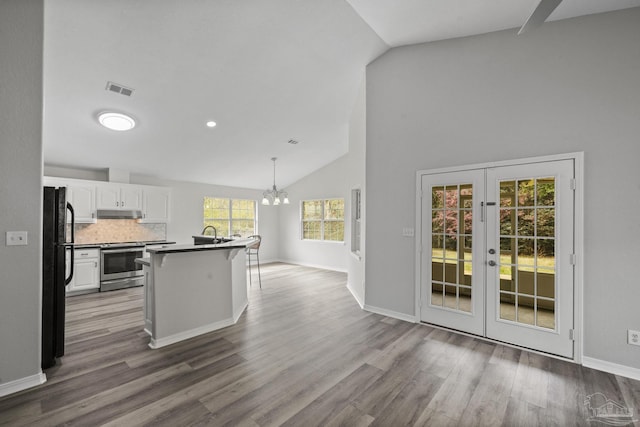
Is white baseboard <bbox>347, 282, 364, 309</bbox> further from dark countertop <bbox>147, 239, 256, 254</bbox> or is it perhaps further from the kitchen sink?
the kitchen sink

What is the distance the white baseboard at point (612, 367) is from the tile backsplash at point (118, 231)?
7222 mm

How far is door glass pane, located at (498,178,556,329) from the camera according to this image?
2912 mm

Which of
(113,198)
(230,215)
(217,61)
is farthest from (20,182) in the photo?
(230,215)

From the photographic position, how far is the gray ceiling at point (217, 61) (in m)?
2.87

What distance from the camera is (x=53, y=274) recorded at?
2652 millimetres

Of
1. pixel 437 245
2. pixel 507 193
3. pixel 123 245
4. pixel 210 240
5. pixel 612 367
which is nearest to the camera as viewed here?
pixel 612 367

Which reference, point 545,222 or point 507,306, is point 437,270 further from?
point 545,222

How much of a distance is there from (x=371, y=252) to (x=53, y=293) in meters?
3.62

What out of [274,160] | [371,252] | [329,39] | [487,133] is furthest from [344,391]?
[274,160]

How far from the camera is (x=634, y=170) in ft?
8.34

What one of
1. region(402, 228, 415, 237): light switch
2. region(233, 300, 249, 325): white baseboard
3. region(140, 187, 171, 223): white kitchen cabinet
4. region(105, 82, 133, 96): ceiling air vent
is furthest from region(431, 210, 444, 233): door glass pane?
region(140, 187, 171, 223): white kitchen cabinet

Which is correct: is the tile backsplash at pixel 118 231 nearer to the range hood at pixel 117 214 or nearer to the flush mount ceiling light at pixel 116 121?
the range hood at pixel 117 214

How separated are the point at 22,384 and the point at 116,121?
3428 mm

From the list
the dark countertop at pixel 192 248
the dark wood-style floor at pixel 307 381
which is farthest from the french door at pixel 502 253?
the dark countertop at pixel 192 248
